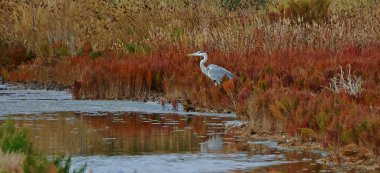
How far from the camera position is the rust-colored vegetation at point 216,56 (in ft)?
50.8

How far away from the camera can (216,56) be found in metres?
23.9

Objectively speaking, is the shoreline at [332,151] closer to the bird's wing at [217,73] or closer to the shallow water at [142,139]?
the shallow water at [142,139]

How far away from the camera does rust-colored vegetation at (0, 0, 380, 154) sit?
15492 millimetres

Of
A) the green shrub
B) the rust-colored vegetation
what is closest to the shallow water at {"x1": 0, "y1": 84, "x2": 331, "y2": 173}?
the rust-colored vegetation

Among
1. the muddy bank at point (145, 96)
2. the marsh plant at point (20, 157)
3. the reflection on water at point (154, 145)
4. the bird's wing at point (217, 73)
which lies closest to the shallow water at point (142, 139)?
the reflection on water at point (154, 145)

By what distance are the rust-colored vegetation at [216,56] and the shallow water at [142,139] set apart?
0.72 m

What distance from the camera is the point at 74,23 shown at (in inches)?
1165

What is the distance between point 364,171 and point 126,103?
9975 millimetres

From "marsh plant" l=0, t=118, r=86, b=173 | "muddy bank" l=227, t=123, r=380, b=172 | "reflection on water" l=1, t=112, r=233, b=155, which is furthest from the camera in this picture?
"reflection on water" l=1, t=112, r=233, b=155

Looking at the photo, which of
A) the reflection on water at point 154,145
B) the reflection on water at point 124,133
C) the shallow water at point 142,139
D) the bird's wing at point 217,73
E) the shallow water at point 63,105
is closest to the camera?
the reflection on water at point 154,145

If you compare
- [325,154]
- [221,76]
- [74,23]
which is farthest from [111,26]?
[325,154]

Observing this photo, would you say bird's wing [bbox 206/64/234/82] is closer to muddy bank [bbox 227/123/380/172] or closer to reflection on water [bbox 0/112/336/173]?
reflection on water [bbox 0/112/336/173]

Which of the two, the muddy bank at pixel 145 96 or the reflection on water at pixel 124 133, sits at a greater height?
the muddy bank at pixel 145 96

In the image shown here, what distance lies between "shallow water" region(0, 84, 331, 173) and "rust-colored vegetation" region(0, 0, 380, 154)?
2.36ft
